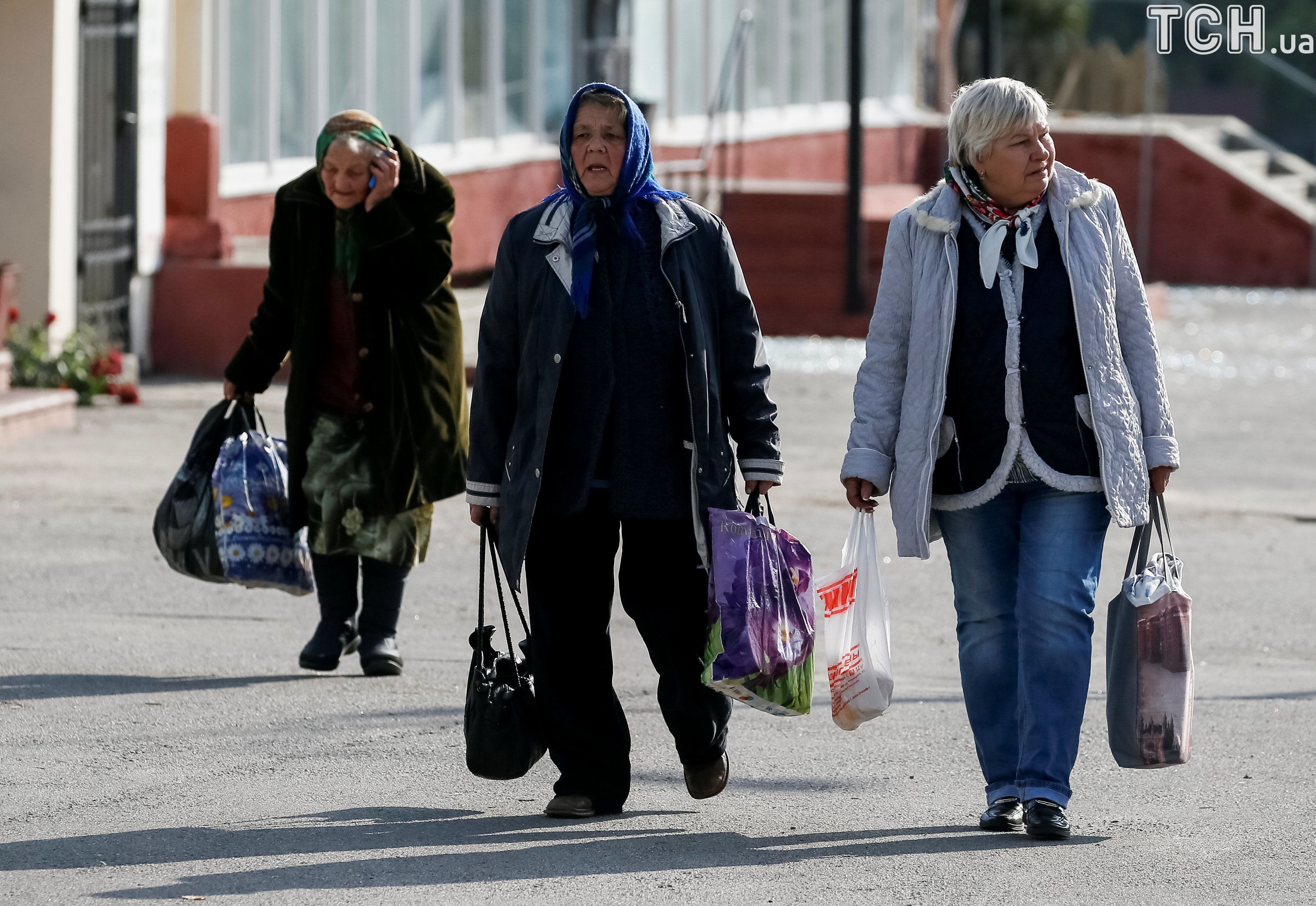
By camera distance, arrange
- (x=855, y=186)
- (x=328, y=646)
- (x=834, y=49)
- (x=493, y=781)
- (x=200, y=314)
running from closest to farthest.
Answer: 1. (x=493, y=781)
2. (x=328, y=646)
3. (x=200, y=314)
4. (x=855, y=186)
5. (x=834, y=49)

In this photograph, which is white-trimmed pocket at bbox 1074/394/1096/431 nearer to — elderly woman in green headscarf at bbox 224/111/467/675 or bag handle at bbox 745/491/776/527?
bag handle at bbox 745/491/776/527

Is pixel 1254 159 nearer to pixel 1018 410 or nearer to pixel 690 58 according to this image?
pixel 690 58

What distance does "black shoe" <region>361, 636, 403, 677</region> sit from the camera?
21.5ft

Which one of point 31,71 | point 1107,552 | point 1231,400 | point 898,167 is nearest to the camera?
point 1107,552

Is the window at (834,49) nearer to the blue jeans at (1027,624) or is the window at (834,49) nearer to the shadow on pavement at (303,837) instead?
the blue jeans at (1027,624)

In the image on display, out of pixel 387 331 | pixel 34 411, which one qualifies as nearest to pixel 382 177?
pixel 387 331

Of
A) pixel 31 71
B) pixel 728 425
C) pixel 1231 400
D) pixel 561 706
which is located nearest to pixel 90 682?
pixel 561 706

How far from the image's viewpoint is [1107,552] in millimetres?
9039

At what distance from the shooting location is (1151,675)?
483 centimetres

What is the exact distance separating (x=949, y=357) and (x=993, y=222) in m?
0.33

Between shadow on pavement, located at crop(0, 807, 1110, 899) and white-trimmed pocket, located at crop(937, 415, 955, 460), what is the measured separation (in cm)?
90

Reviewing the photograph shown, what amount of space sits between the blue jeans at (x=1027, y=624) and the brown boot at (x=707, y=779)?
609 mm

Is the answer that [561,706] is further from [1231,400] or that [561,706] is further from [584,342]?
[1231,400]

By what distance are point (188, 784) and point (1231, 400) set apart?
1062 centimetres
